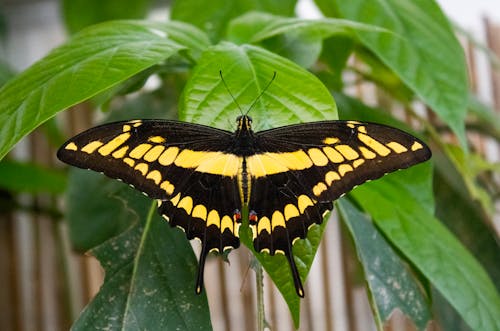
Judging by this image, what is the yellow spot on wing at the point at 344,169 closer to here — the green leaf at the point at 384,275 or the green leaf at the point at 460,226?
the green leaf at the point at 384,275

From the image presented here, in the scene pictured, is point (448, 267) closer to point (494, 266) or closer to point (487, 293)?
point (487, 293)

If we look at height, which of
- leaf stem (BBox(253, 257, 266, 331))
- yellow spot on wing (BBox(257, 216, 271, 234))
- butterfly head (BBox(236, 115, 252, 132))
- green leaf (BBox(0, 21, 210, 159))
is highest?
green leaf (BBox(0, 21, 210, 159))

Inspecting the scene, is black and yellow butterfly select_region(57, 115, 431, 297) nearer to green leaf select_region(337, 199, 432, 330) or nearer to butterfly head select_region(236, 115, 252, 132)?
butterfly head select_region(236, 115, 252, 132)

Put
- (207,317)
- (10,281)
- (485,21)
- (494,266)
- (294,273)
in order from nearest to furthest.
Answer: (294,273)
(207,317)
(494,266)
(485,21)
(10,281)

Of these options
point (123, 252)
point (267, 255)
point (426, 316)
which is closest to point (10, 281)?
point (123, 252)

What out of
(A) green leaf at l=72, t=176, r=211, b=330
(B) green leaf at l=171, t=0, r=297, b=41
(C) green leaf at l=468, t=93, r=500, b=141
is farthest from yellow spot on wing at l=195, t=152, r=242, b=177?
(C) green leaf at l=468, t=93, r=500, b=141

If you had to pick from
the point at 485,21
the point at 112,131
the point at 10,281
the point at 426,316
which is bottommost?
the point at 426,316

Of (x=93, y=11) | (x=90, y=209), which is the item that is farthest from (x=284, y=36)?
(x=93, y=11)

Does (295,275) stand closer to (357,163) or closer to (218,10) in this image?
(357,163)
